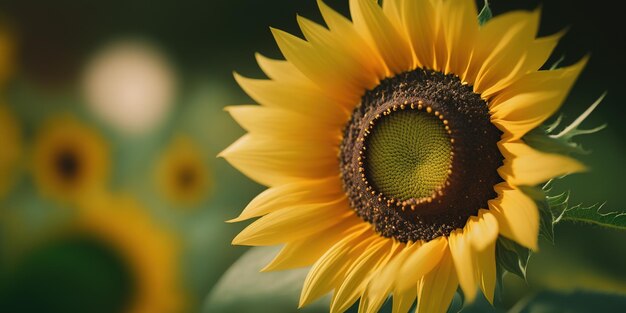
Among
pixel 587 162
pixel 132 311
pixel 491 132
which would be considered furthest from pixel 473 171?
pixel 132 311

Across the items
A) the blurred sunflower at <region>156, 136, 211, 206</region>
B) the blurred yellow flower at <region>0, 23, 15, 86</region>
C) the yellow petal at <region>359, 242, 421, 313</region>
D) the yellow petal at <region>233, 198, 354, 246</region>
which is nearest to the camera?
the yellow petal at <region>359, 242, 421, 313</region>

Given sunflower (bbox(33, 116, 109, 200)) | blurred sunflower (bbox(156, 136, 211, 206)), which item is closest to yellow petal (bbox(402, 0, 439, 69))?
blurred sunflower (bbox(156, 136, 211, 206))

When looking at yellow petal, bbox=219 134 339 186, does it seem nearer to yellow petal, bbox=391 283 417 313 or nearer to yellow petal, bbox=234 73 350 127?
yellow petal, bbox=234 73 350 127

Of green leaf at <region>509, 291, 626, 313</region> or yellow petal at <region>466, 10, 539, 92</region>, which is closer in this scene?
yellow petal at <region>466, 10, 539, 92</region>

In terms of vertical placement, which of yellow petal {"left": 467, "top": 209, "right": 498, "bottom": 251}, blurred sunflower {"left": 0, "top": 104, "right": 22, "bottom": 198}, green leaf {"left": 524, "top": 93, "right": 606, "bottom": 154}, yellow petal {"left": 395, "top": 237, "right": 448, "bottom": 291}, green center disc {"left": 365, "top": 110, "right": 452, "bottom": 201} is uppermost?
blurred sunflower {"left": 0, "top": 104, "right": 22, "bottom": 198}

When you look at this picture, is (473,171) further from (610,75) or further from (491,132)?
(610,75)
